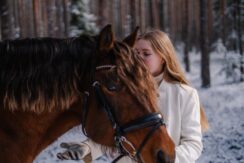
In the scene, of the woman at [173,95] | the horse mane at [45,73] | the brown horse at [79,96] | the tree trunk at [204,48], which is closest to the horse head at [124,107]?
the brown horse at [79,96]

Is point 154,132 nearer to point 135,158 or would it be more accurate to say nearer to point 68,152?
point 135,158

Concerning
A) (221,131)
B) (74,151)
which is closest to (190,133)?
(74,151)

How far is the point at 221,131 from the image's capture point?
995cm

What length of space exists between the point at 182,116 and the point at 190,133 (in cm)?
14

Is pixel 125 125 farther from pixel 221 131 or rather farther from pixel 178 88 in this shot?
pixel 221 131

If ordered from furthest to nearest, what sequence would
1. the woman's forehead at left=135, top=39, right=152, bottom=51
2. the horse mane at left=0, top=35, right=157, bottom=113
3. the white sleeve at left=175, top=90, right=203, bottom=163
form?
the woman's forehead at left=135, top=39, right=152, bottom=51 < the white sleeve at left=175, top=90, right=203, bottom=163 < the horse mane at left=0, top=35, right=157, bottom=113

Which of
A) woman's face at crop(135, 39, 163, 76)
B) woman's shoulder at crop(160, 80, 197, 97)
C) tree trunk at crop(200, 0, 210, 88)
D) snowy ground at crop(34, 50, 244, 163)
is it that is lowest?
snowy ground at crop(34, 50, 244, 163)

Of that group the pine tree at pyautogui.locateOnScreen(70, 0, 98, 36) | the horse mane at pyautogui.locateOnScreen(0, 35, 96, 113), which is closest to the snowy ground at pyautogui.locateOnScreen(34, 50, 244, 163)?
the horse mane at pyautogui.locateOnScreen(0, 35, 96, 113)

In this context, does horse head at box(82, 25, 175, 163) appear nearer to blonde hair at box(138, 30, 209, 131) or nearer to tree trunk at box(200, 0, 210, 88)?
blonde hair at box(138, 30, 209, 131)

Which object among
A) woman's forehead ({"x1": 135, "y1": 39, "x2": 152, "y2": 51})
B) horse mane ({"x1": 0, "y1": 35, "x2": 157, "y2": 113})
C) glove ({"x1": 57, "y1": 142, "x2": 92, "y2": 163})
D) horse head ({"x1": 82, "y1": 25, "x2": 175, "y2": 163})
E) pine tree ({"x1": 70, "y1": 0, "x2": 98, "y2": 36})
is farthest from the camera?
pine tree ({"x1": 70, "y1": 0, "x2": 98, "y2": 36})

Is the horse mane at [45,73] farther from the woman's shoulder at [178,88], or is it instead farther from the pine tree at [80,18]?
the pine tree at [80,18]

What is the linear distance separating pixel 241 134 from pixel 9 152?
7906 millimetres

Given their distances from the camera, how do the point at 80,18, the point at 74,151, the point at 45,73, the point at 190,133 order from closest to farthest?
the point at 45,73, the point at 74,151, the point at 190,133, the point at 80,18

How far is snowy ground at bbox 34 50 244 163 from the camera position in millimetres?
8008
